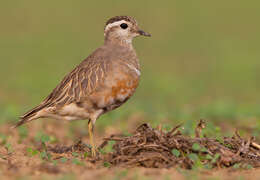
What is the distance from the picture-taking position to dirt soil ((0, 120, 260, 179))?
6.08 metres

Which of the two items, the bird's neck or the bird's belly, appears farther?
the bird's neck

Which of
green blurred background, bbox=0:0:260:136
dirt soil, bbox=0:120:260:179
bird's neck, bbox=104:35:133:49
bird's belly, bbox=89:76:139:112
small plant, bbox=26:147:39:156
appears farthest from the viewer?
green blurred background, bbox=0:0:260:136

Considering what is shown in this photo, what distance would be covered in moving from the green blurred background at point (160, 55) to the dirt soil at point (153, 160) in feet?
8.64

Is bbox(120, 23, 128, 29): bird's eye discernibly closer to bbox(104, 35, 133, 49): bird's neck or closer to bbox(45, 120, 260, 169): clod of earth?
bbox(104, 35, 133, 49): bird's neck

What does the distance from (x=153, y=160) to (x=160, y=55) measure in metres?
19.6

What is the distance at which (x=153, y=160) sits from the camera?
670 cm

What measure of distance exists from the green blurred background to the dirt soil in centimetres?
263

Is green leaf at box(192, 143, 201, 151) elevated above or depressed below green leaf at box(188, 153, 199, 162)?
above

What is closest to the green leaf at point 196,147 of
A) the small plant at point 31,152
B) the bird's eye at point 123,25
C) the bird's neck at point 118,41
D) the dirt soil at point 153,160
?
the dirt soil at point 153,160

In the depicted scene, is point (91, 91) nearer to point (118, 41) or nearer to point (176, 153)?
point (118, 41)

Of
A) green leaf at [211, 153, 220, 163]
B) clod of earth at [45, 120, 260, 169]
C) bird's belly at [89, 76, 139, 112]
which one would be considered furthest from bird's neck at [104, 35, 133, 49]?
A: green leaf at [211, 153, 220, 163]

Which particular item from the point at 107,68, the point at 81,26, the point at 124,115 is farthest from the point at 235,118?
the point at 81,26

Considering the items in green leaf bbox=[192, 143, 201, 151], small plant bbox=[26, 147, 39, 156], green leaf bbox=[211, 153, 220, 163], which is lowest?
small plant bbox=[26, 147, 39, 156]

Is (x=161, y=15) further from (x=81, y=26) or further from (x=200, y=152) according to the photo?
(x=200, y=152)
